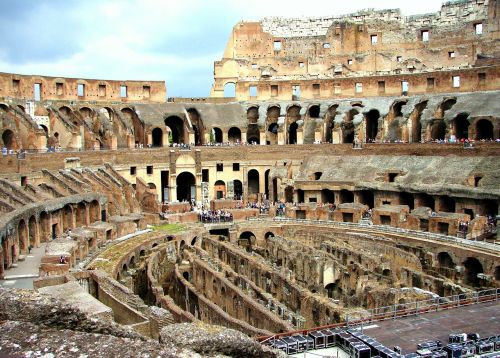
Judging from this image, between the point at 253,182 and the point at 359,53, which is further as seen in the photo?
the point at 359,53

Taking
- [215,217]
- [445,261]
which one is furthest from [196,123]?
[445,261]

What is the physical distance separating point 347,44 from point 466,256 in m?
35.1

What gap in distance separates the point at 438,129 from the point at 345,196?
1148cm

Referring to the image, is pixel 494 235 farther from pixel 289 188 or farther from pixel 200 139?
pixel 200 139

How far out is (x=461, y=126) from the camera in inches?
1815

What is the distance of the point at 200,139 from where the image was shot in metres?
53.9

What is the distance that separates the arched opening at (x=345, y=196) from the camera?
1644 inches

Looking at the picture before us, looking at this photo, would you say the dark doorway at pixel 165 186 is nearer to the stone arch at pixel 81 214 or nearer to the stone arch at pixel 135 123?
the stone arch at pixel 135 123

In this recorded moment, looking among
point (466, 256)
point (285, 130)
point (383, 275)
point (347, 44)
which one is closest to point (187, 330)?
point (383, 275)

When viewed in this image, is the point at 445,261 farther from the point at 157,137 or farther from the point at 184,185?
the point at 157,137

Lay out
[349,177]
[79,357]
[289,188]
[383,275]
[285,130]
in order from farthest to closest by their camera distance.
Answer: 1. [285,130]
2. [289,188]
3. [349,177]
4. [383,275]
5. [79,357]

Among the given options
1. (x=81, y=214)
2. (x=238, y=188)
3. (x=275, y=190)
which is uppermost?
(x=238, y=188)

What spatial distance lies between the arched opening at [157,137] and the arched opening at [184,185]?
15.6ft

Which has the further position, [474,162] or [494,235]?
[474,162]
